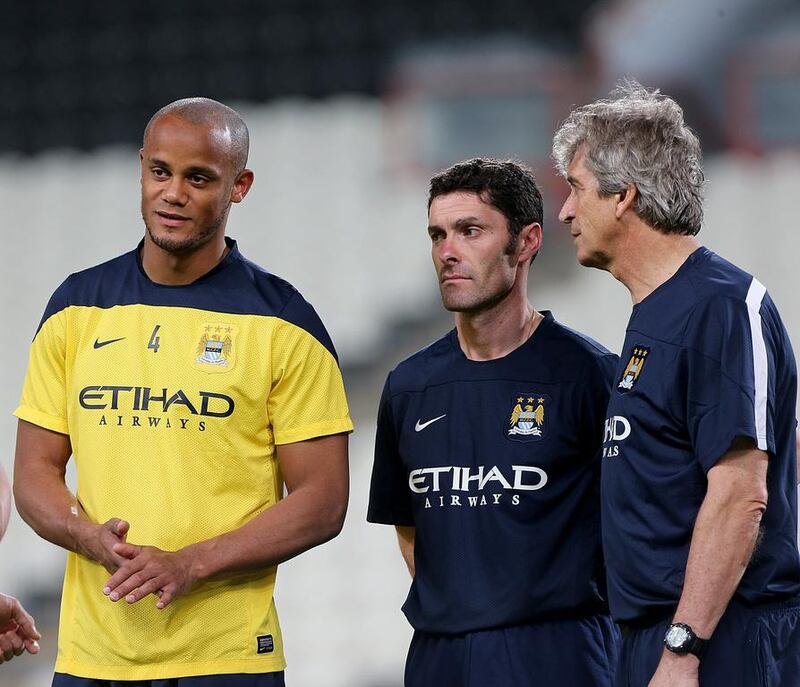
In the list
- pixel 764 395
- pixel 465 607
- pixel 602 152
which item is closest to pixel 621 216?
pixel 602 152

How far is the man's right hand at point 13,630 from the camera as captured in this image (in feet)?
7.02

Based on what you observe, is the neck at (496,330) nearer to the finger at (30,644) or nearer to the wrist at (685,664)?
the wrist at (685,664)

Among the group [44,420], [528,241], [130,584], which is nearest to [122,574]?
[130,584]

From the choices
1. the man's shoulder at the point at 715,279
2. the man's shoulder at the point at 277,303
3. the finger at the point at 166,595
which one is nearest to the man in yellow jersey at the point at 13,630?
the finger at the point at 166,595

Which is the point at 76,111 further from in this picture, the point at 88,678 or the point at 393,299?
the point at 88,678

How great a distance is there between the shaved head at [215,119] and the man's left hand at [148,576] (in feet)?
2.21

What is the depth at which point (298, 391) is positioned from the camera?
2086 mm

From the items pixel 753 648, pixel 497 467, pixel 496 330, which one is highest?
pixel 496 330

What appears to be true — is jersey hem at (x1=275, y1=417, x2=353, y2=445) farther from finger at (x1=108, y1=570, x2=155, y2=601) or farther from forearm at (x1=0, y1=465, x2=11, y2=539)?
forearm at (x1=0, y1=465, x2=11, y2=539)

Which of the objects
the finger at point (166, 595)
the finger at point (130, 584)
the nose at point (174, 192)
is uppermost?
the nose at point (174, 192)

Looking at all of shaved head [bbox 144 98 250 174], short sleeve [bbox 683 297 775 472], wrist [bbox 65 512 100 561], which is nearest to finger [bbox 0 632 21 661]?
wrist [bbox 65 512 100 561]

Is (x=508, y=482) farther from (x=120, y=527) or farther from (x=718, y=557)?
(x=120, y=527)

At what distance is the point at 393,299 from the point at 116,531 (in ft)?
11.1

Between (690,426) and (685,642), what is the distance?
0.30 m
